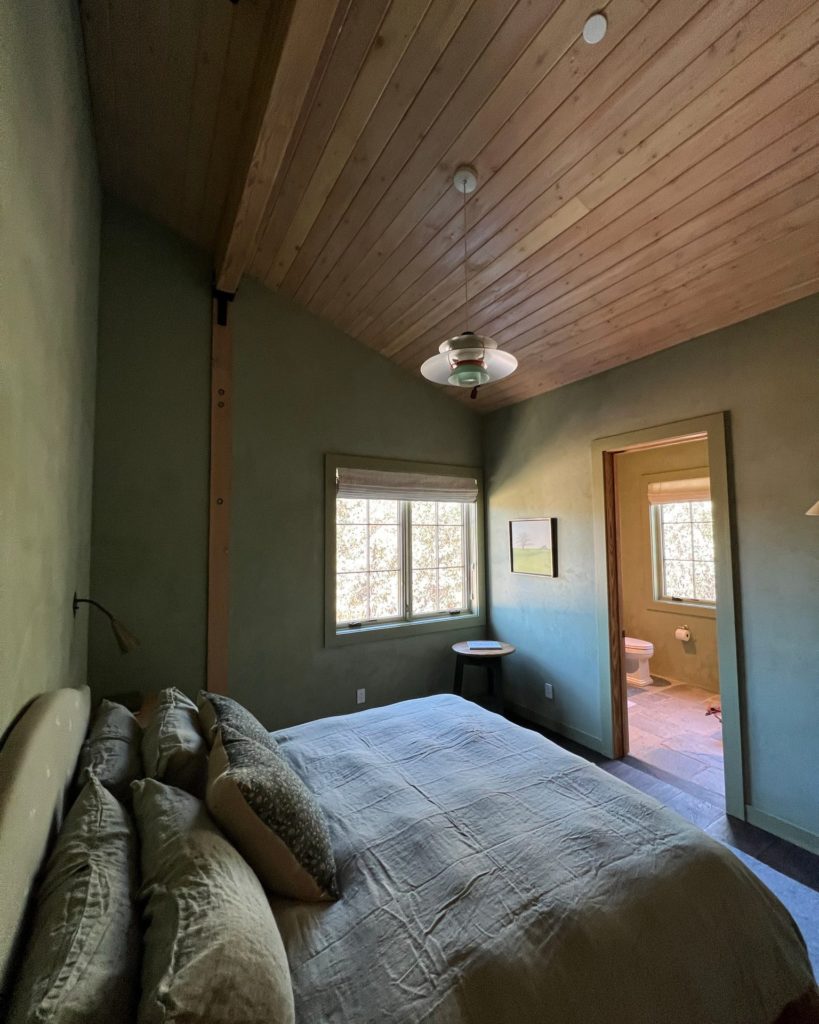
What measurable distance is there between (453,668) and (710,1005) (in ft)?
9.04

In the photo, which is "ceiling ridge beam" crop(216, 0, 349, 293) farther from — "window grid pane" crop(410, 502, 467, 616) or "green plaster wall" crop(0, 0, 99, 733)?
"window grid pane" crop(410, 502, 467, 616)

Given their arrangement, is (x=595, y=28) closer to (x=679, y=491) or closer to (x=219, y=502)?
(x=219, y=502)

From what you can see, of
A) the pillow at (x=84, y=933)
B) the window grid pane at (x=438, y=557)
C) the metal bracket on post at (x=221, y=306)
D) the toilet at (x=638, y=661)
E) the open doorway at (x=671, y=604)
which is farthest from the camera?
the toilet at (x=638, y=661)

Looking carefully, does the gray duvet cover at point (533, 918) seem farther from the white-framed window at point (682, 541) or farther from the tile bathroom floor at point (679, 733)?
the white-framed window at point (682, 541)

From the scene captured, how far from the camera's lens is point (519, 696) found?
3707 millimetres

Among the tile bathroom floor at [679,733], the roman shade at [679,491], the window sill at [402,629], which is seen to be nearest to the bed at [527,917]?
the window sill at [402,629]

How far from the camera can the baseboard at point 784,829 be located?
2.10m

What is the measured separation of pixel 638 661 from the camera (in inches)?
181

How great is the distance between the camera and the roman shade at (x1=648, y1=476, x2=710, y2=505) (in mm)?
4359

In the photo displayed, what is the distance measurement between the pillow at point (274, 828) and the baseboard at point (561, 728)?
8.14 feet

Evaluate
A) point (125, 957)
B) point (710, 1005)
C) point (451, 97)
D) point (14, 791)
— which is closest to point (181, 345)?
point (451, 97)

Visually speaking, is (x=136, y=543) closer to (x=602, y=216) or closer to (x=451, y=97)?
(x=451, y=97)

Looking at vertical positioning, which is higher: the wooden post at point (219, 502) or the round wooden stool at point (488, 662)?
the wooden post at point (219, 502)

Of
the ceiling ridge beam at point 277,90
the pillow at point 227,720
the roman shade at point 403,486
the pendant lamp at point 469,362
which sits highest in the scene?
the ceiling ridge beam at point 277,90
